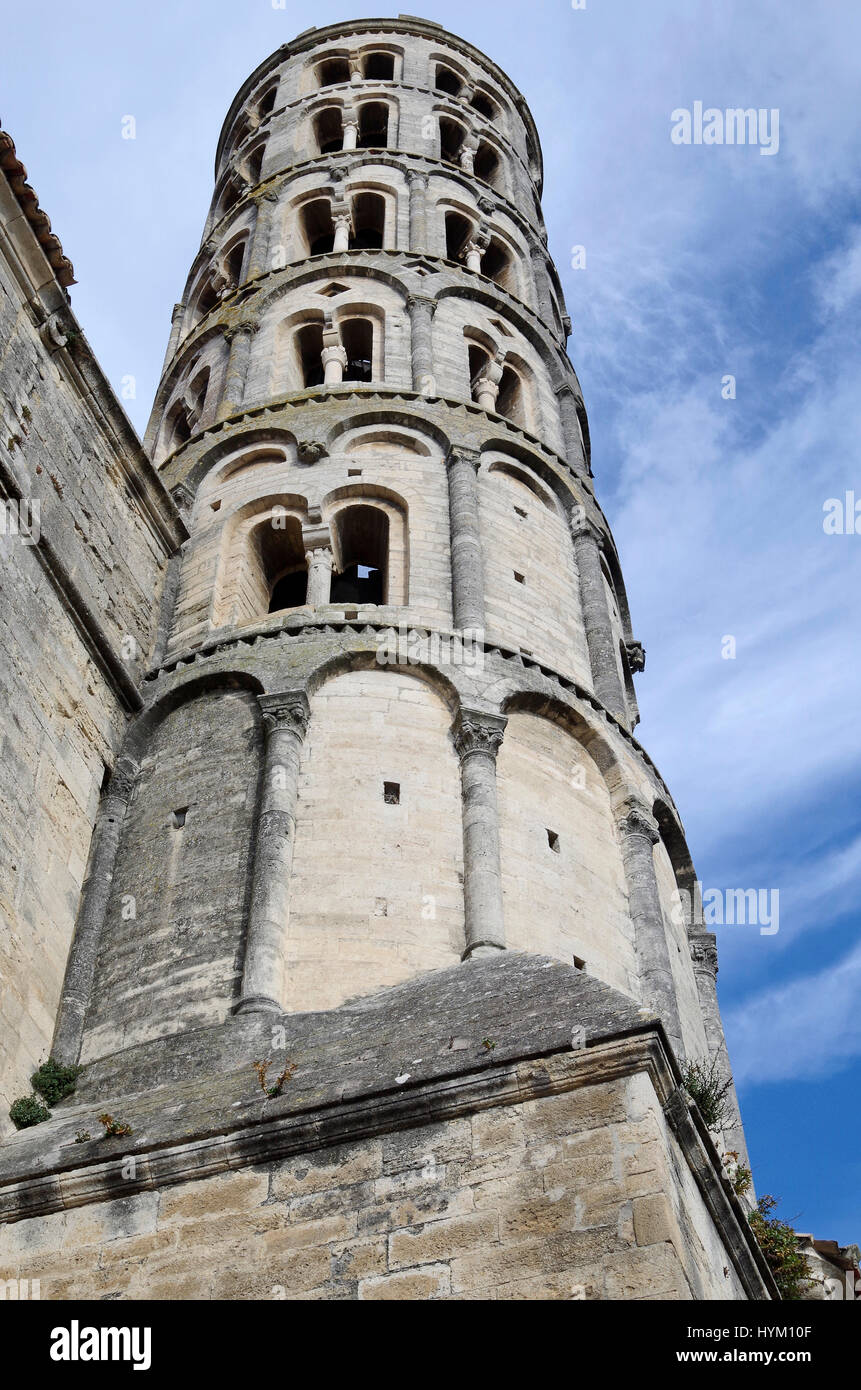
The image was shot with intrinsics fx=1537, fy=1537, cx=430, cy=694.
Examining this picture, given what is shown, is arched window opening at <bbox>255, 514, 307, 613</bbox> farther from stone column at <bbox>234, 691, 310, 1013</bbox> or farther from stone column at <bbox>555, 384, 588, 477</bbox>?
stone column at <bbox>555, 384, 588, 477</bbox>

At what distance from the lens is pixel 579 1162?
8.52 meters

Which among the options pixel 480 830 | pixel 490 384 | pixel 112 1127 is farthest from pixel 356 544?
pixel 112 1127

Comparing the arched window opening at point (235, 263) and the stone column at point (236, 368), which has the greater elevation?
the arched window opening at point (235, 263)

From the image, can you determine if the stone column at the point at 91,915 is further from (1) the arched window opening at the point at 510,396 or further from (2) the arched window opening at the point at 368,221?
(2) the arched window opening at the point at 368,221

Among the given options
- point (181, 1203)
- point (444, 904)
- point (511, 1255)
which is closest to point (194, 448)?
point (444, 904)

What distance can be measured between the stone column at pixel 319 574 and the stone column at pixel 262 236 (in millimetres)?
8118

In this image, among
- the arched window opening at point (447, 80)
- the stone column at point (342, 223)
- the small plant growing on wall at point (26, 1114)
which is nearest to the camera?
the small plant growing on wall at point (26, 1114)

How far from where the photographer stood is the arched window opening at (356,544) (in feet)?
59.4

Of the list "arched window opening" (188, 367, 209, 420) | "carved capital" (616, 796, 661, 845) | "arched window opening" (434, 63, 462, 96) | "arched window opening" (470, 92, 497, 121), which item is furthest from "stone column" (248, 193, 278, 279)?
"carved capital" (616, 796, 661, 845)

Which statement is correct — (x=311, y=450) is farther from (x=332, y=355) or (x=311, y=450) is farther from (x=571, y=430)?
(x=571, y=430)

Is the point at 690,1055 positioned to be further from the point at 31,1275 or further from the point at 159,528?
the point at 159,528

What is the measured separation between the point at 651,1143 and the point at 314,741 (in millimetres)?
6401

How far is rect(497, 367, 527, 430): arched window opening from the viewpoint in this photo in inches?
883

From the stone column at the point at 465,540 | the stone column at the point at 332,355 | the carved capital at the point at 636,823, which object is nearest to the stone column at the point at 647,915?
the carved capital at the point at 636,823
